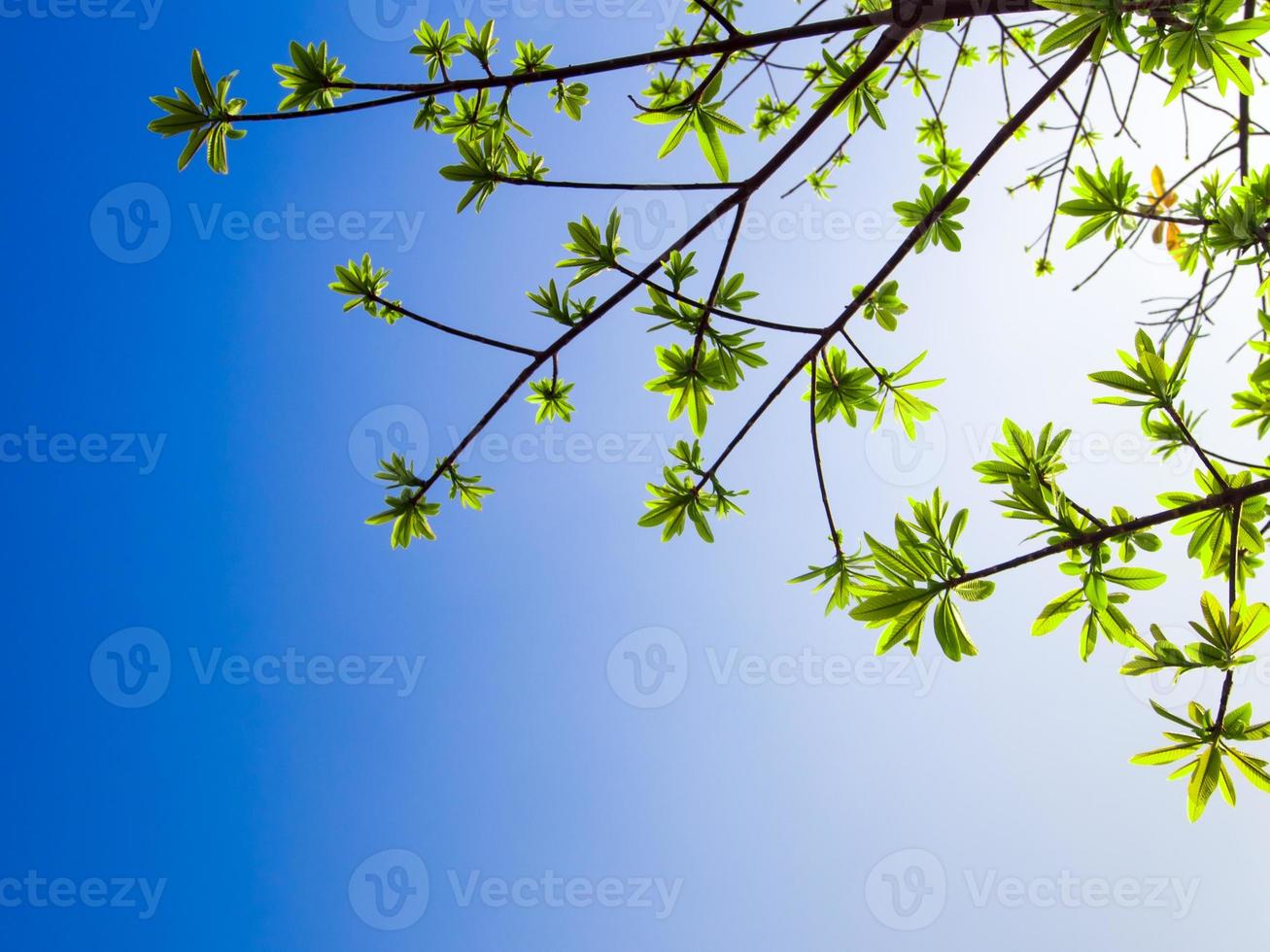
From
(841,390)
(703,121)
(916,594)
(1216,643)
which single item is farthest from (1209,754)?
(703,121)

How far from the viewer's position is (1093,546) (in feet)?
4.43

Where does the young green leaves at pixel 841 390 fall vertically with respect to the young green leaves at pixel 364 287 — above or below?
below

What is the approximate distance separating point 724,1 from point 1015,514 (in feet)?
8.22

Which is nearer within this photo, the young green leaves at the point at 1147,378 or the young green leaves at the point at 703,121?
the young green leaves at the point at 1147,378

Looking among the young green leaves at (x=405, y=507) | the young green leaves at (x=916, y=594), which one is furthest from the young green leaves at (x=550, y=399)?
the young green leaves at (x=916, y=594)

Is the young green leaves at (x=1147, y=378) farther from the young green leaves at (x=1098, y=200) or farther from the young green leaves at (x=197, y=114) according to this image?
the young green leaves at (x=197, y=114)

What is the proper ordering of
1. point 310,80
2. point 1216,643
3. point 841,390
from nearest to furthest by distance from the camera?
point 1216,643 < point 310,80 < point 841,390

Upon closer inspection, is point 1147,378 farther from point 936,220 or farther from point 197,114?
point 197,114

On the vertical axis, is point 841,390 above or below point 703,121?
below

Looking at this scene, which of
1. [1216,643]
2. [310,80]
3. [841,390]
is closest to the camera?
[1216,643]

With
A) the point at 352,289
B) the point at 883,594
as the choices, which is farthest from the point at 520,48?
the point at 883,594

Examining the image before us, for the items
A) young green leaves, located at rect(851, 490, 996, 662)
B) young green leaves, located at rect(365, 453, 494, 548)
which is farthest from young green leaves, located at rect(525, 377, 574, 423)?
young green leaves, located at rect(851, 490, 996, 662)

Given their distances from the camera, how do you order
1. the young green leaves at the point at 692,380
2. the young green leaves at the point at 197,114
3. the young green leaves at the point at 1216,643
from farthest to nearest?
1. the young green leaves at the point at 692,380
2. the young green leaves at the point at 197,114
3. the young green leaves at the point at 1216,643

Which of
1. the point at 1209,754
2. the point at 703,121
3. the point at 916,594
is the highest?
the point at 703,121
